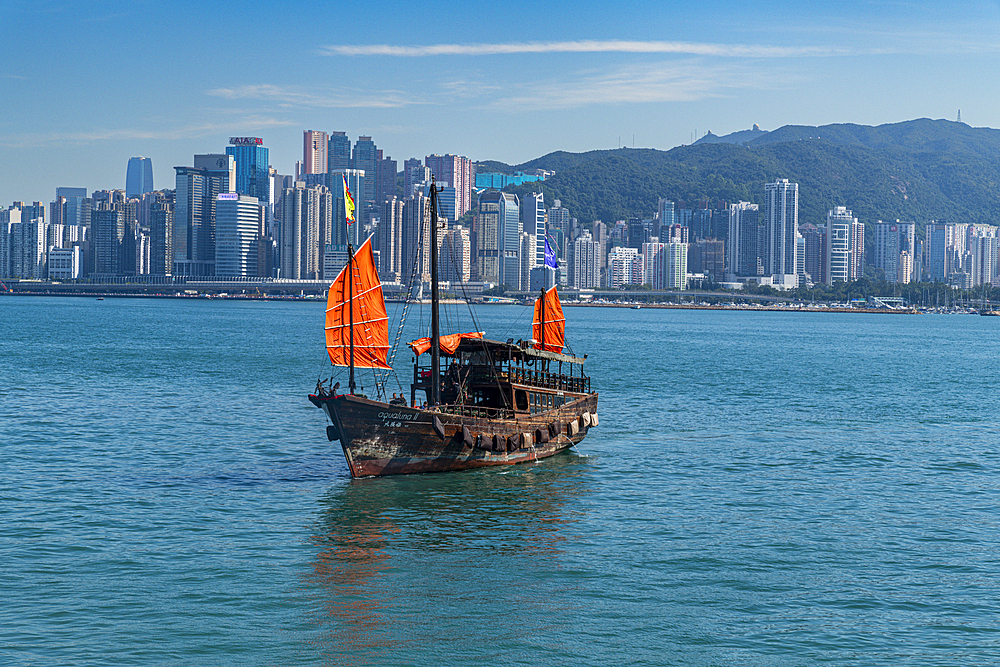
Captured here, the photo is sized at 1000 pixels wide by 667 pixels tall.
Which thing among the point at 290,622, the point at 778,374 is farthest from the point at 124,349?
the point at 290,622

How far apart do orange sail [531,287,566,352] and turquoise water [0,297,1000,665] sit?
4.72 meters

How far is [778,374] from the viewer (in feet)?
250

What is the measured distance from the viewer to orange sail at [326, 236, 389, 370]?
31484 mm

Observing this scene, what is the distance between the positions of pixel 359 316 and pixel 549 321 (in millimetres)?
16533

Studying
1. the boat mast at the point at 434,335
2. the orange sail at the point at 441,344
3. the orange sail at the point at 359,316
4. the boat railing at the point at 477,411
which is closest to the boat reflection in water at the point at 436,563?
the boat railing at the point at 477,411

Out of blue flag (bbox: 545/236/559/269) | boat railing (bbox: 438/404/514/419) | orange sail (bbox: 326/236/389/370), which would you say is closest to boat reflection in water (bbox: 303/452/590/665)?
boat railing (bbox: 438/404/514/419)

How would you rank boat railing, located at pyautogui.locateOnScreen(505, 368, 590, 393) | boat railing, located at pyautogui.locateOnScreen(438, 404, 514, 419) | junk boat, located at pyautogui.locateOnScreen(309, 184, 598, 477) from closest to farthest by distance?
junk boat, located at pyautogui.locateOnScreen(309, 184, 598, 477), boat railing, located at pyautogui.locateOnScreen(438, 404, 514, 419), boat railing, located at pyautogui.locateOnScreen(505, 368, 590, 393)

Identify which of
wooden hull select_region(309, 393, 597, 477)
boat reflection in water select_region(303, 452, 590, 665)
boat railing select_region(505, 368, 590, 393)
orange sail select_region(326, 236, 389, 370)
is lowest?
boat reflection in water select_region(303, 452, 590, 665)

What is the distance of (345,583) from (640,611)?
21.4 feet

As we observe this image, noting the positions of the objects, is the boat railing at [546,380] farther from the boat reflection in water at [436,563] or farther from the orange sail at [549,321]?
the boat reflection in water at [436,563]

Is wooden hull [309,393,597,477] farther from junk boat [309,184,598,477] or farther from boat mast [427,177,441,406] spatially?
boat mast [427,177,441,406]

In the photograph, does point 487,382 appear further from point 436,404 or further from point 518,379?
point 436,404

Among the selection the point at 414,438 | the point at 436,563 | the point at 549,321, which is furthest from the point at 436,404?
the point at 549,321

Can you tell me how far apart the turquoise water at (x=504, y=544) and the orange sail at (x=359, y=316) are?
423cm
